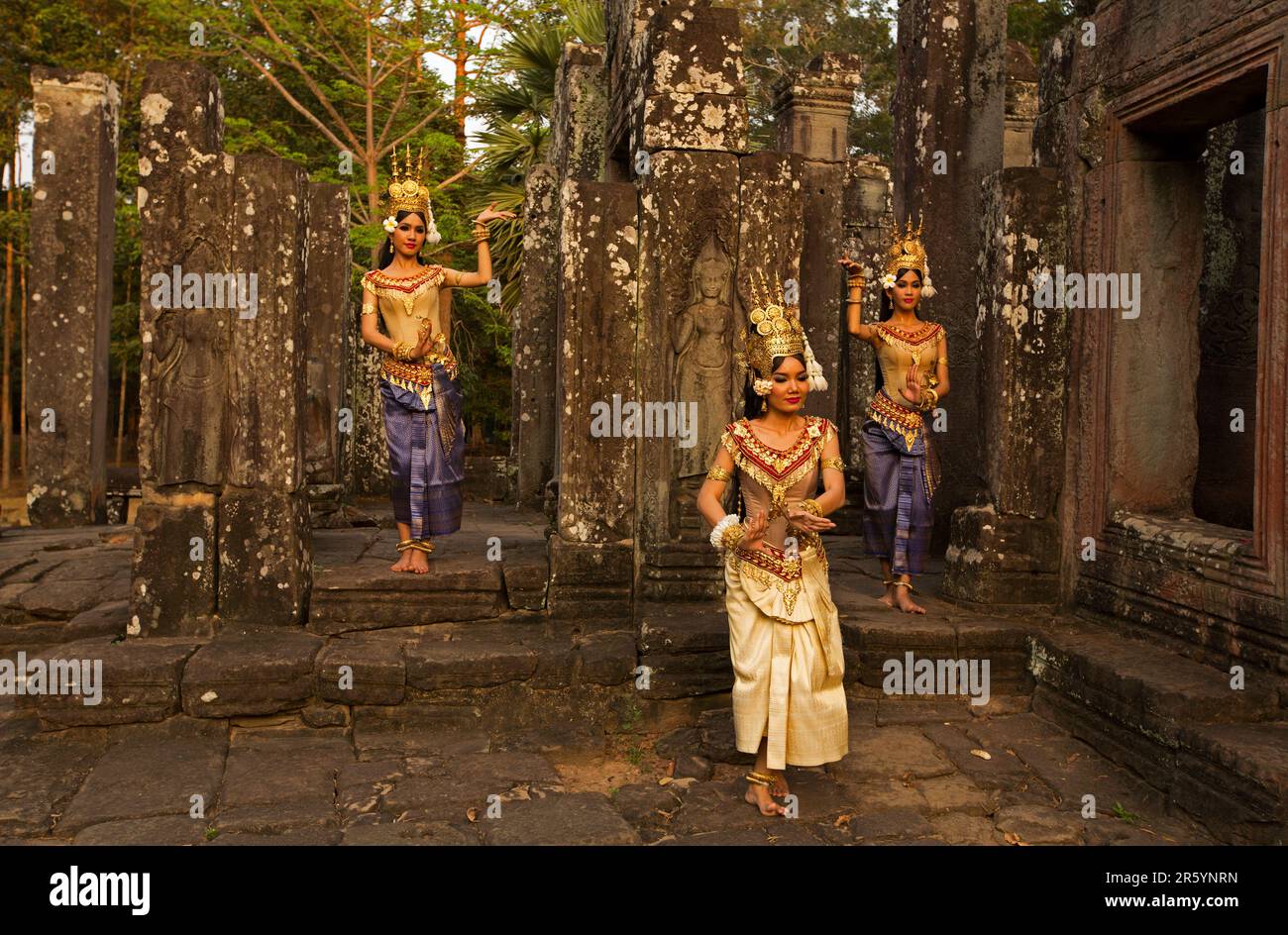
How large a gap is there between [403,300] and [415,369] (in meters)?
0.38

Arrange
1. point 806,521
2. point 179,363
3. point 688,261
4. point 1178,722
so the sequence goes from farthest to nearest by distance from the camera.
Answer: point 688,261
point 179,363
point 1178,722
point 806,521

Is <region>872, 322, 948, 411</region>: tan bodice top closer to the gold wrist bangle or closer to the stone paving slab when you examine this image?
the gold wrist bangle

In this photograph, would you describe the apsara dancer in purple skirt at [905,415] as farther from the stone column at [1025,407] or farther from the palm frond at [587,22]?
the palm frond at [587,22]

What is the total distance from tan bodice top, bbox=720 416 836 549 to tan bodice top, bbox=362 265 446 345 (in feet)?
7.69

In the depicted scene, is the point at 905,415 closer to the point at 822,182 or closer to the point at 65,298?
the point at 822,182

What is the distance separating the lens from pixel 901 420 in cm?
602

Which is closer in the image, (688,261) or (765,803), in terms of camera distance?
(765,803)

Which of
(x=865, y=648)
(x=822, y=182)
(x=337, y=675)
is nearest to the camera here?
(x=337, y=675)

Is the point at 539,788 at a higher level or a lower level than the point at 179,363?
lower

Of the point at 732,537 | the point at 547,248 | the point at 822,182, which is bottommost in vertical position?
the point at 732,537

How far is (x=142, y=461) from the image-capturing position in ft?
17.0

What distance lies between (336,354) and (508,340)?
9328 millimetres

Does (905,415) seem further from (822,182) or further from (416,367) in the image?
(822,182)

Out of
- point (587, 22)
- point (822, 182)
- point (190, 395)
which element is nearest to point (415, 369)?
point (190, 395)
